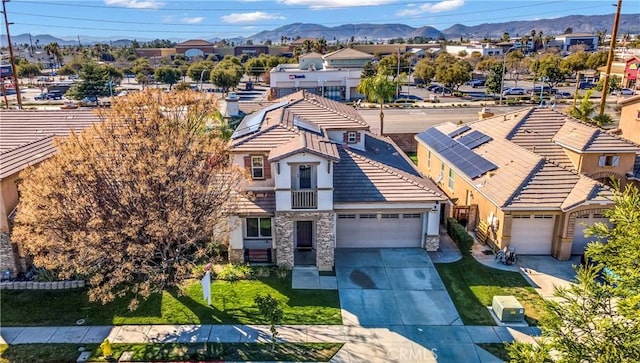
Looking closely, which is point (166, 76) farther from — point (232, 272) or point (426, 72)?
point (232, 272)

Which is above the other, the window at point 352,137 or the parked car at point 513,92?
the parked car at point 513,92

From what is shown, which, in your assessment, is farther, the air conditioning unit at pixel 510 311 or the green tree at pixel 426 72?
the green tree at pixel 426 72

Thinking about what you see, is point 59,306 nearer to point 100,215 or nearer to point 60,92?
point 100,215

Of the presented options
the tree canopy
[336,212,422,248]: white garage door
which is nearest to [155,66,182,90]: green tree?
[336,212,422,248]: white garage door

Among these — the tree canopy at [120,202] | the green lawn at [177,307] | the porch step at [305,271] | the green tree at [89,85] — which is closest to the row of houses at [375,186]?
the porch step at [305,271]

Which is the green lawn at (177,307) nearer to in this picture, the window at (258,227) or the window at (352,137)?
the window at (258,227)

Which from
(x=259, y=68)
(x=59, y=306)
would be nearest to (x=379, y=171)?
(x=59, y=306)

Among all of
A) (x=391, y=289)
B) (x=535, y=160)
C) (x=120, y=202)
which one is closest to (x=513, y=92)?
(x=535, y=160)
